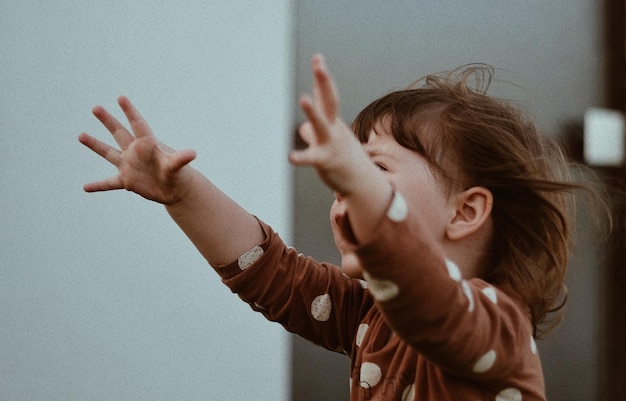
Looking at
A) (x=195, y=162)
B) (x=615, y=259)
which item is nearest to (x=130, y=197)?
(x=195, y=162)

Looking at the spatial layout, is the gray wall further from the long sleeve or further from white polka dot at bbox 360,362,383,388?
white polka dot at bbox 360,362,383,388

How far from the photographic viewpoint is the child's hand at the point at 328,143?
50 cm

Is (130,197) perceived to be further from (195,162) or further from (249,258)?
(249,258)

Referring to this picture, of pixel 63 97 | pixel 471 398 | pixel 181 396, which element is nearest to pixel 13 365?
pixel 181 396

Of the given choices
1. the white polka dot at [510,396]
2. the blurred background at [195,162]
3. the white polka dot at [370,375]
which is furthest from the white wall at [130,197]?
the white polka dot at [510,396]

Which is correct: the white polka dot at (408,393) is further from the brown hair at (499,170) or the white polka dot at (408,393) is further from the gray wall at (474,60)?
the gray wall at (474,60)

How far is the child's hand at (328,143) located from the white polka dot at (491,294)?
0.17 metres

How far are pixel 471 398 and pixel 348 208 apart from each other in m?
0.23

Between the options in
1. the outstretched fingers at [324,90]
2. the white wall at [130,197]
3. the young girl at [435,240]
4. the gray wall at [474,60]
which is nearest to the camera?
the outstretched fingers at [324,90]

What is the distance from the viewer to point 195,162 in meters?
1.19

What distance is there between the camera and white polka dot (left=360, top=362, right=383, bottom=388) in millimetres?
745

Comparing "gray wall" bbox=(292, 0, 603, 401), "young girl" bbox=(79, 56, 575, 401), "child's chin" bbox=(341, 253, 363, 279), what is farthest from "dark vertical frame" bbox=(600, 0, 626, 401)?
"child's chin" bbox=(341, 253, 363, 279)

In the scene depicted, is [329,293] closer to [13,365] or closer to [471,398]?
[471,398]

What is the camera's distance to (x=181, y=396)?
1.15 m
